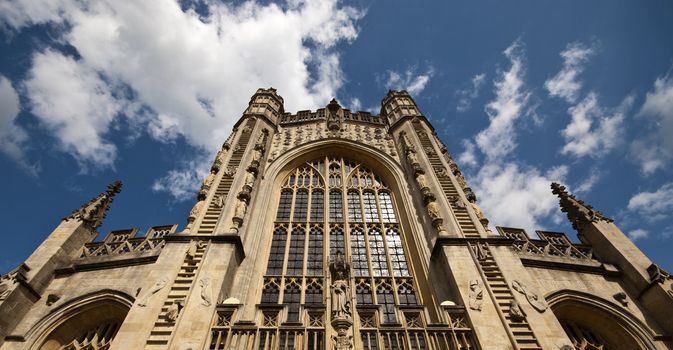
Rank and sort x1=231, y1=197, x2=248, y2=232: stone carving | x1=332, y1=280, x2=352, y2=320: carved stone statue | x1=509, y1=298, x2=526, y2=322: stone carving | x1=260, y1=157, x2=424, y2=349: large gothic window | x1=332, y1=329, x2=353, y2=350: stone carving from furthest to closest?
x1=231, y1=197, x2=248, y2=232: stone carving < x1=260, y1=157, x2=424, y2=349: large gothic window < x1=509, y1=298, x2=526, y2=322: stone carving < x1=332, y1=280, x2=352, y2=320: carved stone statue < x1=332, y1=329, x2=353, y2=350: stone carving

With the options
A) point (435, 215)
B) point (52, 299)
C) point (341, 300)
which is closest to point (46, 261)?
point (52, 299)

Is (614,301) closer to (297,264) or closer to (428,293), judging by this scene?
(428,293)

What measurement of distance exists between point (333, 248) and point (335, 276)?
4230 millimetres

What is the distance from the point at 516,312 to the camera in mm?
9031

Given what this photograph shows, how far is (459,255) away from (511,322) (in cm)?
245

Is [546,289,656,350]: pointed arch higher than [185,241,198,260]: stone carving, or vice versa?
[185,241,198,260]: stone carving

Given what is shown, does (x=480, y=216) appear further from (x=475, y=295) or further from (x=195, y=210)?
(x=195, y=210)

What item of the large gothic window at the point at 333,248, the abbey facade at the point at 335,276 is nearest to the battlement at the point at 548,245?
the abbey facade at the point at 335,276

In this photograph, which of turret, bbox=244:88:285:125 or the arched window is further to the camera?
turret, bbox=244:88:285:125

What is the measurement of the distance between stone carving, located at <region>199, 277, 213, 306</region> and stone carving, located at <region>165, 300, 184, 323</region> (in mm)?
528

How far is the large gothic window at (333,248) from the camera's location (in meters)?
9.44

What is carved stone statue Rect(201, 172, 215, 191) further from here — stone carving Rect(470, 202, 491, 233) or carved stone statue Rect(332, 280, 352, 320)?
stone carving Rect(470, 202, 491, 233)

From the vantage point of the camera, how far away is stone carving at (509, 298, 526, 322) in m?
8.95

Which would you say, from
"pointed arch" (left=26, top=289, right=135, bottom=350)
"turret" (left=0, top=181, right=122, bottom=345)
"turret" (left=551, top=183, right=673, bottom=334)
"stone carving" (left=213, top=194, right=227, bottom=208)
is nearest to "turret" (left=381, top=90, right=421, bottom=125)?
"turret" (left=551, top=183, right=673, bottom=334)
